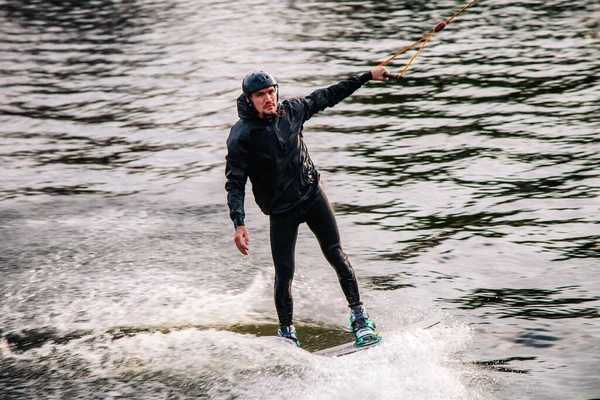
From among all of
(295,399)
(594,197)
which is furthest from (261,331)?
(594,197)

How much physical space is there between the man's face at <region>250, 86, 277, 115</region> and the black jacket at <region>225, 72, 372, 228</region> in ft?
0.32

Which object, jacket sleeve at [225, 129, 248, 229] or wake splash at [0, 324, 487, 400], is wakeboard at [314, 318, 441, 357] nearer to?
wake splash at [0, 324, 487, 400]

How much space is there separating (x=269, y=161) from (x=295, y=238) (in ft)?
2.94

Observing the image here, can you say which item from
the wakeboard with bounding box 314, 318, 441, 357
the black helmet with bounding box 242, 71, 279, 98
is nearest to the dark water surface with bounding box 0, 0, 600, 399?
the wakeboard with bounding box 314, 318, 441, 357

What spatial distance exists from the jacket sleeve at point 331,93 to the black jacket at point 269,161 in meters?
0.14

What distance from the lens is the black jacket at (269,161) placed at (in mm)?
7523

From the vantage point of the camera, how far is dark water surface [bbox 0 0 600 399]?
7.84 metres

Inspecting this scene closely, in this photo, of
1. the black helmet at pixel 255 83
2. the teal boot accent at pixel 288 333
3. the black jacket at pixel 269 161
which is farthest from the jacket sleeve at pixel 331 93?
the teal boot accent at pixel 288 333

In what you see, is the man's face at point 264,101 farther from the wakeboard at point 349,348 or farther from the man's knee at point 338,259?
the wakeboard at point 349,348

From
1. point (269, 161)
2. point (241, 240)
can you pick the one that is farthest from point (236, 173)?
point (241, 240)

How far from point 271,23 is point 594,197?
22.8 metres

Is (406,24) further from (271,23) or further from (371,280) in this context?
(371,280)

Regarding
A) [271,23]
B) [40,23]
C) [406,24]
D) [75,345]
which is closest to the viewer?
[75,345]

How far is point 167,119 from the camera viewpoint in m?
19.9
